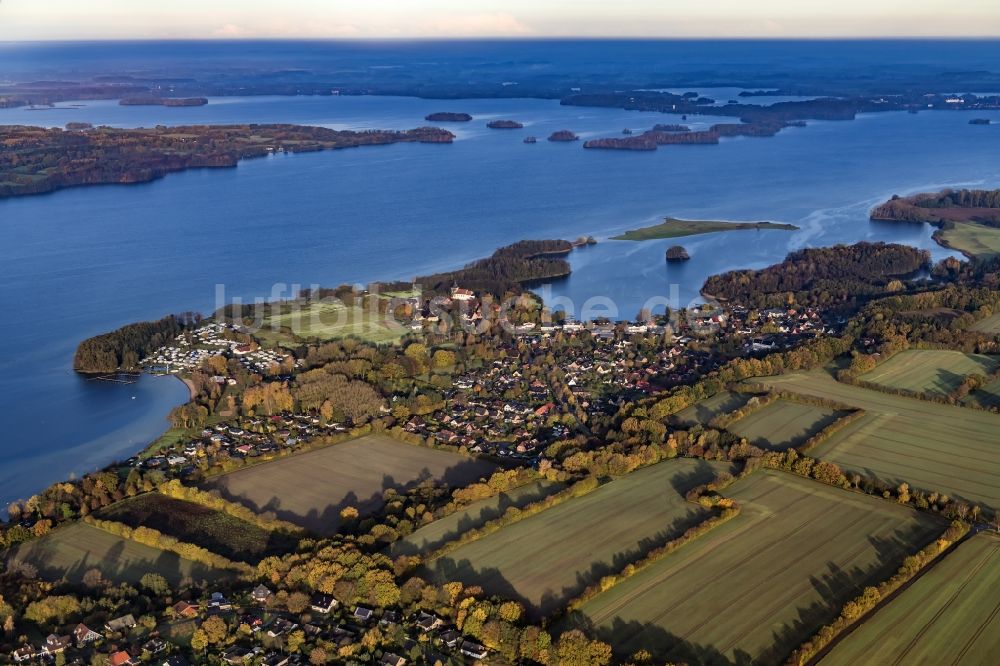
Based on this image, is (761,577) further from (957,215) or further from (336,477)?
(957,215)

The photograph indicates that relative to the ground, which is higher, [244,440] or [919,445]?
[919,445]

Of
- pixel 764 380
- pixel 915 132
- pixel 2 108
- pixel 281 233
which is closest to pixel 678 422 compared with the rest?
pixel 764 380

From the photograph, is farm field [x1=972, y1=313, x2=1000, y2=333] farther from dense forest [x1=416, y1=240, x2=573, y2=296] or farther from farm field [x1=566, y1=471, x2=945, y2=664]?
dense forest [x1=416, y1=240, x2=573, y2=296]

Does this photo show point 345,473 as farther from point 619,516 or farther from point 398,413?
point 619,516

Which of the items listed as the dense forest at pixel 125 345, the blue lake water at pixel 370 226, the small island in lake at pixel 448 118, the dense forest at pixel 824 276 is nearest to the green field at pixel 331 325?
the dense forest at pixel 125 345

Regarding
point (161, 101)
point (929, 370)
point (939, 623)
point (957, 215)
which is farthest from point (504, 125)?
point (939, 623)

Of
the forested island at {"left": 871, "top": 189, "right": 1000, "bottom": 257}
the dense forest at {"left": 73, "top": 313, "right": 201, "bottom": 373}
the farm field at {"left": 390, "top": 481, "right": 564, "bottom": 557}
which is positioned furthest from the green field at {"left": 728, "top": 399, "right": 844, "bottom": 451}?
the forested island at {"left": 871, "top": 189, "right": 1000, "bottom": 257}

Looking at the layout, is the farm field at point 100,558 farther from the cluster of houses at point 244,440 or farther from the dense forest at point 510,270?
the dense forest at point 510,270
